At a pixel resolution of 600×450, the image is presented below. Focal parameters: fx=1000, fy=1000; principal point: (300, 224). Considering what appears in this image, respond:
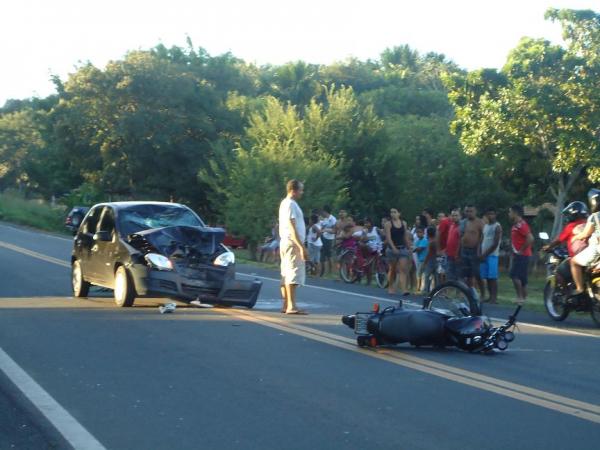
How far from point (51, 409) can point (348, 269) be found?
599 inches

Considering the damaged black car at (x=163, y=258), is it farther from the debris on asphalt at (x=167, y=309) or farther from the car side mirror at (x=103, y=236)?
the debris on asphalt at (x=167, y=309)

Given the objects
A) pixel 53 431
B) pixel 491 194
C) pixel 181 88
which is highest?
pixel 181 88

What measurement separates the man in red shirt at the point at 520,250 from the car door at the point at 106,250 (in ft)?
23.1

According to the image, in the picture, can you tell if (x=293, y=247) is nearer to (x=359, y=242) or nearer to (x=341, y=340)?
(x=341, y=340)

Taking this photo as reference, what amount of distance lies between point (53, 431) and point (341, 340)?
5109 mm

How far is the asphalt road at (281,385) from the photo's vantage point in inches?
282

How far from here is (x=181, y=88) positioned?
48594 mm

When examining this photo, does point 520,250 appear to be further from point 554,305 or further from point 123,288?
point 123,288

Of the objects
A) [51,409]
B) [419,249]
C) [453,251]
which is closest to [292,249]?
[453,251]

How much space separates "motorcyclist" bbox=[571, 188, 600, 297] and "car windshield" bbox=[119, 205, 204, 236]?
5764mm

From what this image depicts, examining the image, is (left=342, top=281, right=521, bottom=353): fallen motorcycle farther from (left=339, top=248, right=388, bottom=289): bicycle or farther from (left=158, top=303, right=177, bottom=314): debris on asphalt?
(left=339, top=248, right=388, bottom=289): bicycle

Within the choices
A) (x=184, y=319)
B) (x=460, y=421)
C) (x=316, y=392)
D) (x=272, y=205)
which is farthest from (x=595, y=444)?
(x=272, y=205)

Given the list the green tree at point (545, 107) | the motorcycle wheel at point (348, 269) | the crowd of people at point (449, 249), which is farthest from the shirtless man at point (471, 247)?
→ the green tree at point (545, 107)

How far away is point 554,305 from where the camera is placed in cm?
1497
